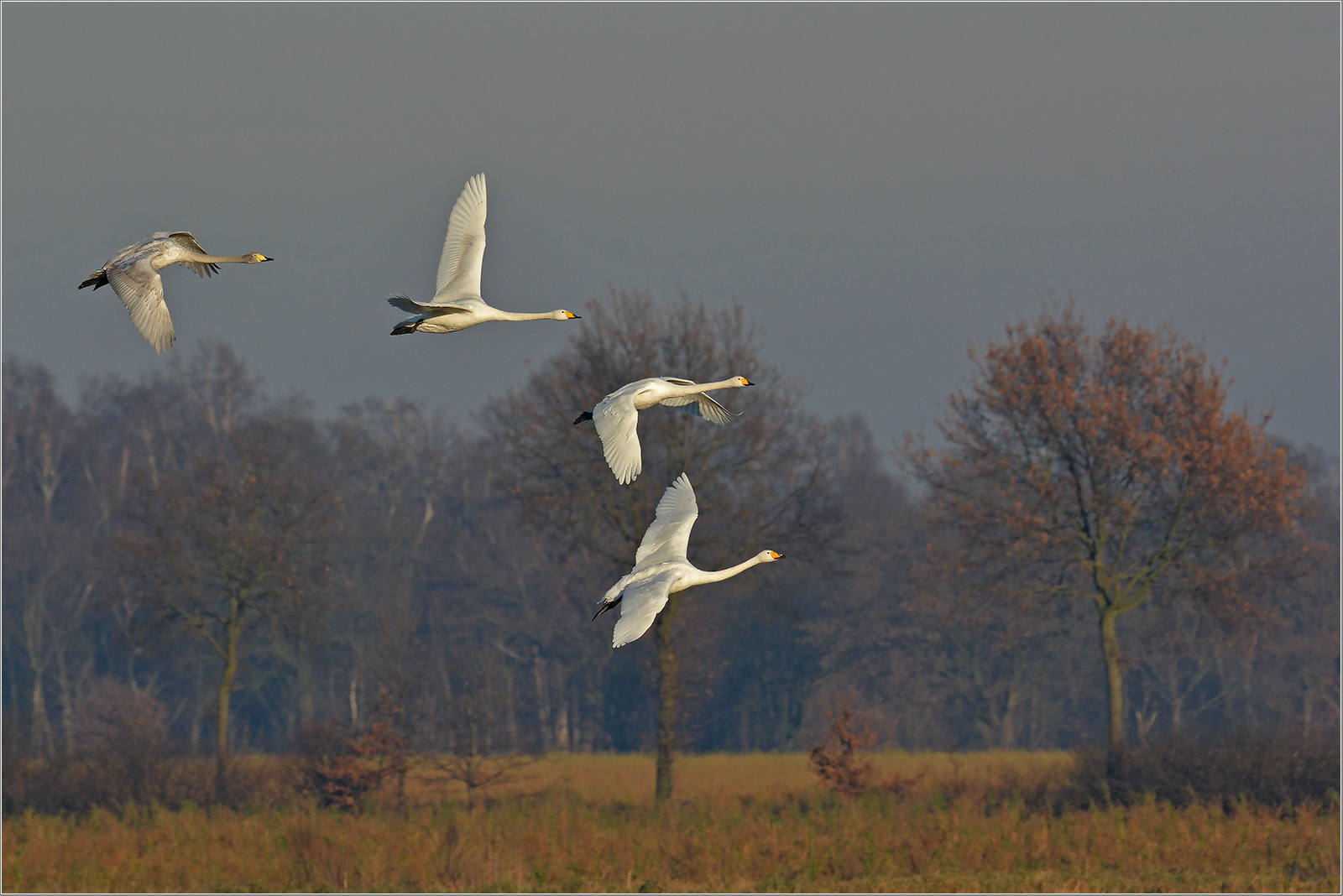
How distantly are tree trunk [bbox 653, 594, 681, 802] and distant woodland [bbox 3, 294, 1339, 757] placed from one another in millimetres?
1249

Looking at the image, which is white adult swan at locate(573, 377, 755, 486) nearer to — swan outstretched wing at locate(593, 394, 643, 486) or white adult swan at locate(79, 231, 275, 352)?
swan outstretched wing at locate(593, 394, 643, 486)

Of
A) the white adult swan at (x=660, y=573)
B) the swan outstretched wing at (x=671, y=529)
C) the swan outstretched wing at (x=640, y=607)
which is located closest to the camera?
the swan outstretched wing at (x=640, y=607)

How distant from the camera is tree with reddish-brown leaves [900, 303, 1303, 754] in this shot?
26.4 metres

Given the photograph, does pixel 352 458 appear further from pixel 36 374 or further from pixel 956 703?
pixel 956 703

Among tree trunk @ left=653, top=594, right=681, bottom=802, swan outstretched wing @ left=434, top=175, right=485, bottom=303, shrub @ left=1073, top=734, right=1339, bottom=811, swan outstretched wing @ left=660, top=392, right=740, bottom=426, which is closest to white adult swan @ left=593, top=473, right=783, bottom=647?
swan outstretched wing @ left=660, top=392, right=740, bottom=426

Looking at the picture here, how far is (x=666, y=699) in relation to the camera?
2767 cm

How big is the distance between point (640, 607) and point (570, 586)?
1502 inches

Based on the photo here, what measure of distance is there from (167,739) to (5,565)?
29.4 meters

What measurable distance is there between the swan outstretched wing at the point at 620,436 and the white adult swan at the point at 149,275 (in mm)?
2611

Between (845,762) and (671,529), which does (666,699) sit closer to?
(845,762)

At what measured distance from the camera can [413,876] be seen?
2028 centimetres

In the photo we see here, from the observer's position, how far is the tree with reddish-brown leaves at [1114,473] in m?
26.4

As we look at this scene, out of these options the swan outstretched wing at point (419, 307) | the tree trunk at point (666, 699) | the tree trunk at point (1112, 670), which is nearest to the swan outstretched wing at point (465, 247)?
the swan outstretched wing at point (419, 307)

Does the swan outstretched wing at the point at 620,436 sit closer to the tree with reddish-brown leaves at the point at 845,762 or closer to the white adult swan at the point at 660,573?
the white adult swan at the point at 660,573
